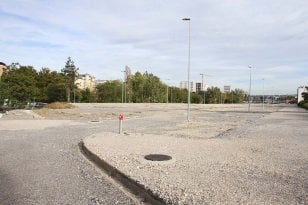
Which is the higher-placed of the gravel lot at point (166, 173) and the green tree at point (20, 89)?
the green tree at point (20, 89)

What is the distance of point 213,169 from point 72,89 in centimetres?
8015

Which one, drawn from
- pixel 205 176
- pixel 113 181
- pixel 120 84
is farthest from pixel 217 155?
pixel 120 84

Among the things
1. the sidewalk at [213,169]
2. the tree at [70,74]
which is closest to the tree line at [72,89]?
the tree at [70,74]

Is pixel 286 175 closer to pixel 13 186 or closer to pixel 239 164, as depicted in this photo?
pixel 239 164

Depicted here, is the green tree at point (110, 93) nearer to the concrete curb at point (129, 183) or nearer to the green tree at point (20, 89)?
the green tree at point (20, 89)

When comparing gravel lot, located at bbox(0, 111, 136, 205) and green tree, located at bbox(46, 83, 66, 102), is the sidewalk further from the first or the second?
green tree, located at bbox(46, 83, 66, 102)

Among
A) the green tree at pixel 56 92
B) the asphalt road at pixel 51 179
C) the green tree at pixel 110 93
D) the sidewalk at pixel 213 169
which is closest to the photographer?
the sidewalk at pixel 213 169

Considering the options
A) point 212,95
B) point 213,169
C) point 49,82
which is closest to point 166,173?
point 213,169

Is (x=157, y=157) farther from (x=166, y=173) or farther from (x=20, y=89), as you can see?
(x=20, y=89)

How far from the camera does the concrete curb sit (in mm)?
6720

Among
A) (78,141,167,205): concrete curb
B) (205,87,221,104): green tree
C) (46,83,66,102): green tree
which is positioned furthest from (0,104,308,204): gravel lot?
(205,87,221,104): green tree

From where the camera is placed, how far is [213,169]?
8.99 meters

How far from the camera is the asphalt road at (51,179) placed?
6.82m

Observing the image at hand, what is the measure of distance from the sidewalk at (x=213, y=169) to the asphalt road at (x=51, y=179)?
25.3 inches
